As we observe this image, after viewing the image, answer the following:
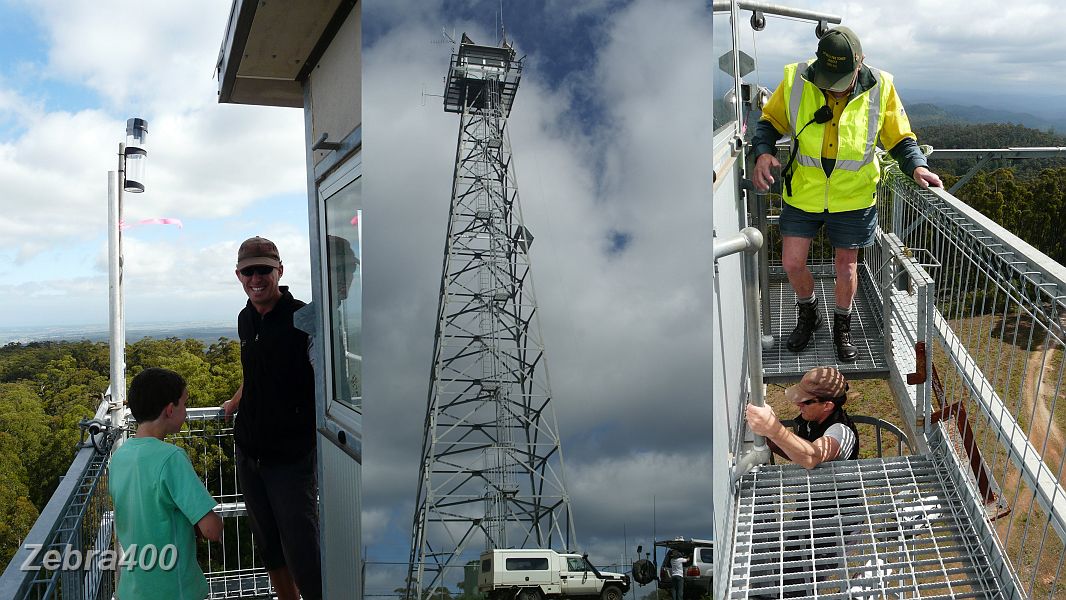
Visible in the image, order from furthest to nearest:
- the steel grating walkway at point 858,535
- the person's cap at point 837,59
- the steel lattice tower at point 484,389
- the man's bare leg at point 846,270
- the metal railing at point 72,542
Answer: the man's bare leg at point 846,270, the person's cap at point 837,59, the steel grating walkway at point 858,535, the metal railing at point 72,542, the steel lattice tower at point 484,389

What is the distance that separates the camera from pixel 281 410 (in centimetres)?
236

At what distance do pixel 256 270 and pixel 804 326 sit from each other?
7.90 ft

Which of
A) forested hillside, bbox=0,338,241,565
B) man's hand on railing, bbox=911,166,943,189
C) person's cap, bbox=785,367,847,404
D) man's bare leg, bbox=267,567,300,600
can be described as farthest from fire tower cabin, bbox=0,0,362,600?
forested hillside, bbox=0,338,241,565

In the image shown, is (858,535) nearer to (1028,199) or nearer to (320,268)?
(320,268)

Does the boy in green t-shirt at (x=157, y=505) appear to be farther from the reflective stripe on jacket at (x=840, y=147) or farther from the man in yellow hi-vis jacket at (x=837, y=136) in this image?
the reflective stripe on jacket at (x=840, y=147)

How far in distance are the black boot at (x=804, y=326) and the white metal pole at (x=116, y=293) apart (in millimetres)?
3068

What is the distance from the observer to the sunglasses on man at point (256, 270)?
92.9 inches

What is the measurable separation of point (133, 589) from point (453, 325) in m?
1.76

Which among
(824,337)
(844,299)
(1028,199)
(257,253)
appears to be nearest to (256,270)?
(257,253)

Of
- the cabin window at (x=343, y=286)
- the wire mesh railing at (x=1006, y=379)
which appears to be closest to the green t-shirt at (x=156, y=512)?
the cabin window at (x=343, y=286)

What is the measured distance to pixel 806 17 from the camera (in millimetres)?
2758

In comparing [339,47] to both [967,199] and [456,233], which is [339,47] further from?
[967,199]

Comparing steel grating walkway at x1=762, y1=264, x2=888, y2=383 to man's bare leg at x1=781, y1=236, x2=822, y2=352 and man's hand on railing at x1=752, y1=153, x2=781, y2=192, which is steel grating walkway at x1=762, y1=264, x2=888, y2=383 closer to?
man's bare leg at x1=781, y1=236, x2=822, y2=352

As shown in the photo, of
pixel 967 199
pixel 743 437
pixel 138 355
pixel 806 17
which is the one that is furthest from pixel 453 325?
pixel 138 355
